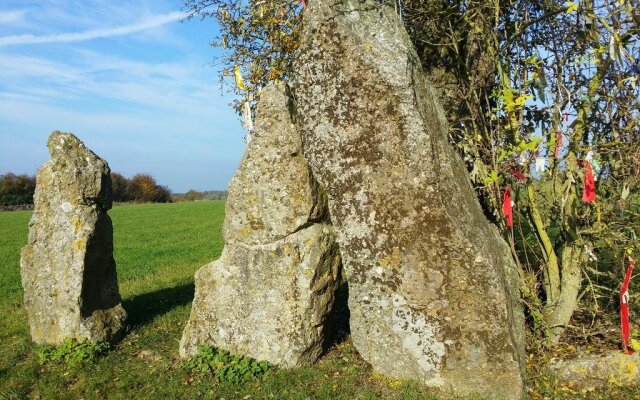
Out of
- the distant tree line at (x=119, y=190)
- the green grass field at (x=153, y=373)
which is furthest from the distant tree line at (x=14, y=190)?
the green grass field at (x=153, y=373)

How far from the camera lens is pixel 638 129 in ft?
19.0

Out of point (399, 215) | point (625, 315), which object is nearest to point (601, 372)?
point (625, 315)

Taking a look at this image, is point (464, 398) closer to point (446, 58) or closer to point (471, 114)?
point (471, 114)

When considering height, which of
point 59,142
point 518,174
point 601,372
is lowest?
point 601,372

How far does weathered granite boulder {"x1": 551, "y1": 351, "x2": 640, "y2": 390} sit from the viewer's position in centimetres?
553

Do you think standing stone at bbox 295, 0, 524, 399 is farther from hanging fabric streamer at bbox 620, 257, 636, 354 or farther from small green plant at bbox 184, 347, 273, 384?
small green plant at bbox 184, 347, 273, 384

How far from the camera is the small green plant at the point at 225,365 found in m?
5.95

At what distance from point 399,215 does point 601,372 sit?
105 inches

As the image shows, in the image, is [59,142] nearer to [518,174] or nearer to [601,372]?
[518,174]

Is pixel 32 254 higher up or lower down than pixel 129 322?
higher up

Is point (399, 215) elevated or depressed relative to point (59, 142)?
depressed

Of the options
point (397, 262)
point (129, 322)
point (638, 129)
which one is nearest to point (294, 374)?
point (397, 262)

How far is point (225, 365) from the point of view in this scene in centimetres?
615

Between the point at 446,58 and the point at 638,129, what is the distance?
267 centimetres
